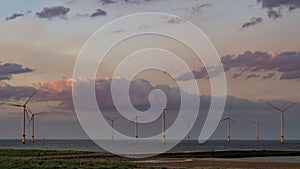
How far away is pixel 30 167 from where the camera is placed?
58750 mm

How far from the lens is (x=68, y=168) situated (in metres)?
57.8

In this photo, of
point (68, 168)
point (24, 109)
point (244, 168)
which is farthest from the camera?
point (24, 109)

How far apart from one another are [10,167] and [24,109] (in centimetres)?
11256

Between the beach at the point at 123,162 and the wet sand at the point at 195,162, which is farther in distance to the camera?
the wet sand at the point at 195,162

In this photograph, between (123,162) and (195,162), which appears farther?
(195,162)

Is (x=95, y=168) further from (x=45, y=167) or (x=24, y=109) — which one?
(x=24, y=109)

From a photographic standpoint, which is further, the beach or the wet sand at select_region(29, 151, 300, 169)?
the wet sand at select_region(29, 151, 300, 169)

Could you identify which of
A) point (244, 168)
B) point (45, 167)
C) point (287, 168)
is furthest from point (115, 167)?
point (287, 168)

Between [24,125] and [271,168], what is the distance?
120201mm

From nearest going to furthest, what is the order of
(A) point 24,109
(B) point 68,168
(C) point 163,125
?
(B) point 68,168, (A) point 24,109, (C) point 163,125

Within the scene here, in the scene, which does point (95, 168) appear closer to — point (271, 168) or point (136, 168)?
point (136, 168)

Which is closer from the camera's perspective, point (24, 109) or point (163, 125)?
point (24, 109)

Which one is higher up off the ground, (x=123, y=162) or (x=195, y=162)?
(x=123, y=162)

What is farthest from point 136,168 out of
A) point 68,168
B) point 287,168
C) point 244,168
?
point 287,168
